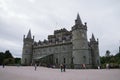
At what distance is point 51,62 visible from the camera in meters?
51.6

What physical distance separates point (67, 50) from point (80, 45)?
7612 millimetres

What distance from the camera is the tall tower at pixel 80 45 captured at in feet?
135

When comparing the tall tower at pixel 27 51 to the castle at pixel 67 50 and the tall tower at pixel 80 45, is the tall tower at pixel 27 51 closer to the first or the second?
the castle at pixel 67 50

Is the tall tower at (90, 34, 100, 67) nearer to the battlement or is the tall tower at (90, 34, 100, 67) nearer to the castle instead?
the castle

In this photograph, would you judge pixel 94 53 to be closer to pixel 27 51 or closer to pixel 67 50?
pixel 67 50

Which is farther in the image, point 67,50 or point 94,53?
point 94,53

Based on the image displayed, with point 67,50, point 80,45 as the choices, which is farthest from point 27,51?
point 80,45

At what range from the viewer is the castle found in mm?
42156

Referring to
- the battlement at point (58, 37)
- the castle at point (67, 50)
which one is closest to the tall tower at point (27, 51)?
the castle at point (67, 50)

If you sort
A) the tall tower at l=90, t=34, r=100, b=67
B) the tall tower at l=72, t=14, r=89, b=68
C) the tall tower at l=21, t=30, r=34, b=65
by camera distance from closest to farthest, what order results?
the tall tower at l=72, t=14, r=89, b=68, the tall tower at l=90, t=34, r=100, b=67, the tall tower at l=21, t=30, r=34, b=65

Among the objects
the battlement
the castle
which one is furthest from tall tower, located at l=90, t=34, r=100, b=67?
the battlement

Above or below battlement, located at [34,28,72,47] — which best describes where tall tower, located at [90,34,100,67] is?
below

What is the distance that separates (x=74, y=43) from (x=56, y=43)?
36.4ft

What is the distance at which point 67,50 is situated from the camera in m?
48.4
